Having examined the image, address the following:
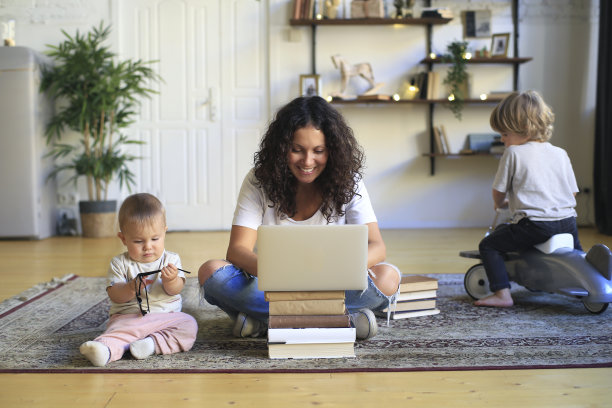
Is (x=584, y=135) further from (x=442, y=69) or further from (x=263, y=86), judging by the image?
(x=263, y=86)

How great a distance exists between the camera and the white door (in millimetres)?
5664

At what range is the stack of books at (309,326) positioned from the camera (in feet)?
5.98

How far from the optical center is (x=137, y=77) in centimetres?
535

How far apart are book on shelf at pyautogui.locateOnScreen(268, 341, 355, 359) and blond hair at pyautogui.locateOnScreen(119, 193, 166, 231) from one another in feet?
1.69

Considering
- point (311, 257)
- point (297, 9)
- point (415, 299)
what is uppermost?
point (297, 9)

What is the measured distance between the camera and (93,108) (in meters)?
5.27

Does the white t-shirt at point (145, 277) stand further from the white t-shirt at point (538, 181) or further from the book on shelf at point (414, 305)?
the white t-shirt at point (538, 181)

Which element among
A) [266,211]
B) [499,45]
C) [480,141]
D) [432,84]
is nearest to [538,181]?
[266,211]

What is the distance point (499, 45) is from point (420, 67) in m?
0.68

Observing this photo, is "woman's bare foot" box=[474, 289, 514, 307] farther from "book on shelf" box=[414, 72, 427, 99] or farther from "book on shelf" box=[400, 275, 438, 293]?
"book on shelf" box=[414, 72, 427, 99]

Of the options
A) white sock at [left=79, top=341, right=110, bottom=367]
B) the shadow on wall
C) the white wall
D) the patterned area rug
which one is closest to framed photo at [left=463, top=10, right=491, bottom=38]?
the white wall

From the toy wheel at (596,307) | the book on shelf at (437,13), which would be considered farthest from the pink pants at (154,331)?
the book on shelf at (437,13)

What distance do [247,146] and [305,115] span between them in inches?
151

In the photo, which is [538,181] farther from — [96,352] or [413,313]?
[96,352]
